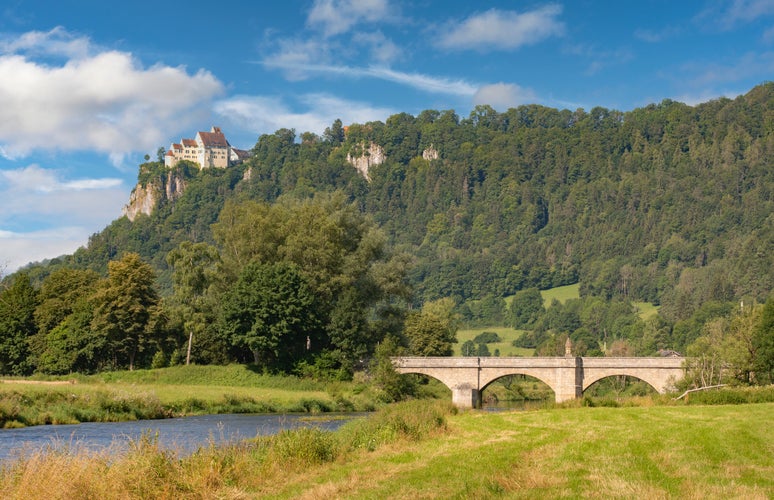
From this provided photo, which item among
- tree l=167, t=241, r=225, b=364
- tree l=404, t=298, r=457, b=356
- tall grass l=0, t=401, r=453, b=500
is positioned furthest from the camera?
tree l=404, t=298, r=457, b=356

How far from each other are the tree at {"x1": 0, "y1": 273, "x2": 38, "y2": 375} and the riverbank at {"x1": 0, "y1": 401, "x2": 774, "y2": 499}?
5968cm

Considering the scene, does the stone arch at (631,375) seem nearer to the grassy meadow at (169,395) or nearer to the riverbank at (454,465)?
the grassy meadow at (169,395)

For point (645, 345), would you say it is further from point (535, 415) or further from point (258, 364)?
point (535, 415)

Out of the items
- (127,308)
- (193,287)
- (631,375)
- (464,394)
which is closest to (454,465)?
(464,394)

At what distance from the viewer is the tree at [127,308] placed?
237 ft

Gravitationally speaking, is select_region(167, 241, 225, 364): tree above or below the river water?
above

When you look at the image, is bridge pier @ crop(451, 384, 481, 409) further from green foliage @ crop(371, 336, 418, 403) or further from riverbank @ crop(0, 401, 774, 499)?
riverbank @ crop(0, 401, 774, 499)

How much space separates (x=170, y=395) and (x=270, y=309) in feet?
43.4

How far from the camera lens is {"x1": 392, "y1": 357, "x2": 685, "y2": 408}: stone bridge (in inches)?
2731

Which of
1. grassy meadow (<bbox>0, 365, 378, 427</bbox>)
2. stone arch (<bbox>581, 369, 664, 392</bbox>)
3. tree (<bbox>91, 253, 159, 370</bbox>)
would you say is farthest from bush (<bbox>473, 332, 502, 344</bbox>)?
grassy meadow (<bbox>0, 365, 378, 427</bbox>)

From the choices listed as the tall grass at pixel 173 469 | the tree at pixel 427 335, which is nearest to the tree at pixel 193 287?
the tree at pixel 427 335

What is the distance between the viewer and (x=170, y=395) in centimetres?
5709

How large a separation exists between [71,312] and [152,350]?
28.2 ft

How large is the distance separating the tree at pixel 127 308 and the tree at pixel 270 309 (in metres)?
7.94
